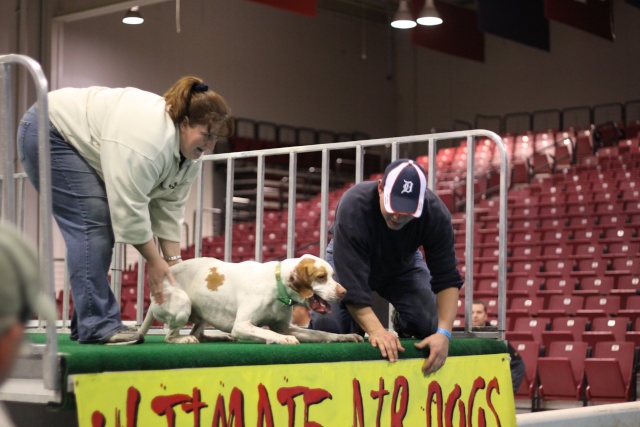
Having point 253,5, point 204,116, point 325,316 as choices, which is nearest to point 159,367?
point 204,116

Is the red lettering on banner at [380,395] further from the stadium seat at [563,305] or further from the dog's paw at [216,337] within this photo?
the stadium seat at [563,305]

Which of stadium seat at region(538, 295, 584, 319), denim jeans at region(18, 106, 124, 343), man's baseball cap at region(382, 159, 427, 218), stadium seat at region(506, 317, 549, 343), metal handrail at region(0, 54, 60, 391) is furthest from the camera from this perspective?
stadium seat at region(538, 295, 584, 319)

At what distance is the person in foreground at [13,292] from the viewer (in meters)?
1.16

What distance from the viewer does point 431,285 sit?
426 cm

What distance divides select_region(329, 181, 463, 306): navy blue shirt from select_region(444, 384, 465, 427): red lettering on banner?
1.38 ft

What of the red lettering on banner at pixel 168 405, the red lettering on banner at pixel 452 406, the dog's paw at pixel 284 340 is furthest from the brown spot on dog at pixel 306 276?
the red lettering on banner at pixel 168 405

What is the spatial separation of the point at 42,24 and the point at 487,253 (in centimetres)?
921

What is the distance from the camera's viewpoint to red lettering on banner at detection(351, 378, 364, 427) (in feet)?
11.6

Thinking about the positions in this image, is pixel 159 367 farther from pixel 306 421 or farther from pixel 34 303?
pixel 34 303

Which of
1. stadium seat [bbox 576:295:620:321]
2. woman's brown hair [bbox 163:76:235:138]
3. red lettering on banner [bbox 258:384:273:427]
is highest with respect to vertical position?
woman's brown hair [bbox 163:76:235:138]

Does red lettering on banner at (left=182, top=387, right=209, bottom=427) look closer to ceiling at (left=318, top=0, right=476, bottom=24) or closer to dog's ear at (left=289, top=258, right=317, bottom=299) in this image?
dog's ear at (left=289, top=258, right=317, bottom=299)

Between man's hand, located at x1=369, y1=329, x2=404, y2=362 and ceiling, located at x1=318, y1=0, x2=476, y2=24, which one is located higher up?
ceiling, located at x1=318, y1=0, x2=476, y2=24

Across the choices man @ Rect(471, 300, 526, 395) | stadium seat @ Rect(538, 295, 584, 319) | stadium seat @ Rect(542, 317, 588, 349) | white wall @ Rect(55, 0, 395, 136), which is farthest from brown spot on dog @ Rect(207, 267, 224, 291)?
white wall @ Rect(55, 0, 395, 136)

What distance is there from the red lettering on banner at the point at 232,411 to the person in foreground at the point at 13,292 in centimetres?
186
